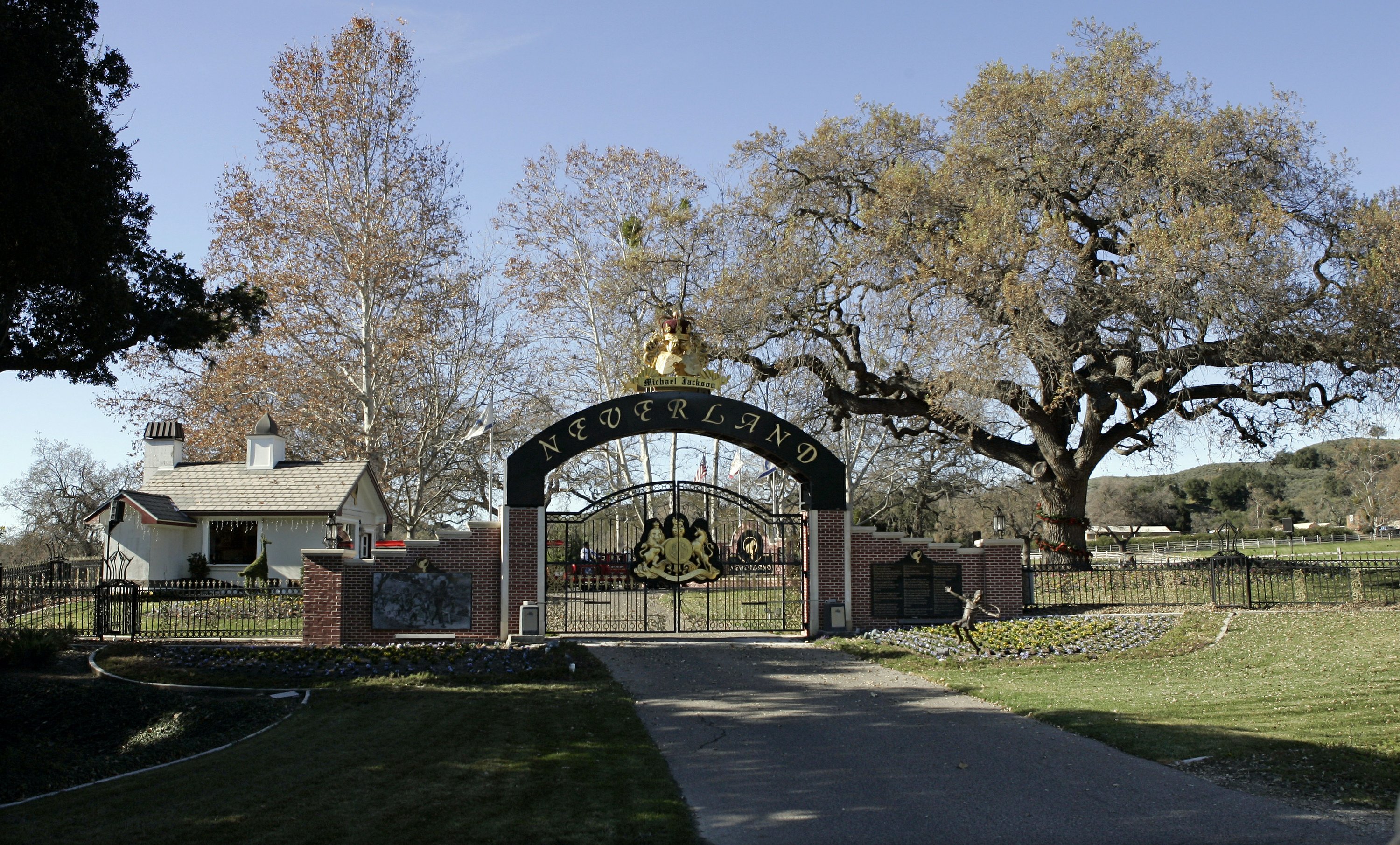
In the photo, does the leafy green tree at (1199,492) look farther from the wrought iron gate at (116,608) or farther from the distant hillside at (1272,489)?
the wrought iron gate at (116,608)

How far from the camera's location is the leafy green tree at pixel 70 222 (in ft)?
36.7

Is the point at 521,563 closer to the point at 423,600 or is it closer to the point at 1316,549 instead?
the point at 423,600

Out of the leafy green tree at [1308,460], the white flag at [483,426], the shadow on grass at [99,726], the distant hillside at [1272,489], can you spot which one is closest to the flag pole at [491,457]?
the white flag at [483,426]

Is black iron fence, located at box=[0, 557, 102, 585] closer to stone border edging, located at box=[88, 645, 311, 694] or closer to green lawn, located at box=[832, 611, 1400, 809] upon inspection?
stone border edging, located at box=[88, 645, 311, 694]

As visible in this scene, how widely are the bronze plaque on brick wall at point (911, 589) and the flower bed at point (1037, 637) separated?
2.12 feet

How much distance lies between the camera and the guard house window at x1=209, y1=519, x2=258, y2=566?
31.3m

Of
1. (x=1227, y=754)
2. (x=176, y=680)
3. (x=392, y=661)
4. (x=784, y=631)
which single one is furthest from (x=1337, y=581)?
(x=176, y=680)

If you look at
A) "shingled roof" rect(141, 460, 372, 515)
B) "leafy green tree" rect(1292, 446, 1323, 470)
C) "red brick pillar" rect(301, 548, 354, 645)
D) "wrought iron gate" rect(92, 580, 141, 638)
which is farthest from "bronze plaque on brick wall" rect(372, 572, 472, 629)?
"leafy green tree" rect(1292, 446, 1323, 470)

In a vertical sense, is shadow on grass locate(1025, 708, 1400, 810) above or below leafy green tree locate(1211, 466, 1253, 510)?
below

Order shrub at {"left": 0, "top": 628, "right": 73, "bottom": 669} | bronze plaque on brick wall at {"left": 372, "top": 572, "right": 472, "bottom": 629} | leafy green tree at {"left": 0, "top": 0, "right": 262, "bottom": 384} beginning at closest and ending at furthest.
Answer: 1. leafy green tree at {"left": 0, "top": 0, "right": 262, "bottom": 384}
2. shrub at {"left": 0, "top": 628, "right": 73, "bottom": 669}
3. bronze plaque on brick wall at {"left": 372, "top": 572, "right": 472, "bottom": 629}

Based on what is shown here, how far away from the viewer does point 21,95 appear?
11.2 m

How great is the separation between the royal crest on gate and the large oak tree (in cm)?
782

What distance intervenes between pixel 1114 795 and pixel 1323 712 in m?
4.12

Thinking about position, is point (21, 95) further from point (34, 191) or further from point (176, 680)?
point (176, 680)
